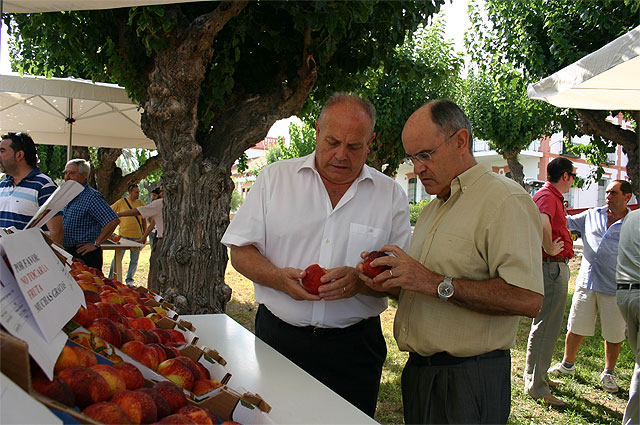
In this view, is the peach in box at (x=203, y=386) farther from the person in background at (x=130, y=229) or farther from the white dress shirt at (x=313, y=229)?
the person in background at (x=130, y=229)

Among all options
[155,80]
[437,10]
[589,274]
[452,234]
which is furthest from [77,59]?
[589,274]

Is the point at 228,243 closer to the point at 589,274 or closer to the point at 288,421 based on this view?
A: the point at 288,421

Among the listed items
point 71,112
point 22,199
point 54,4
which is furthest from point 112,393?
point 71,112

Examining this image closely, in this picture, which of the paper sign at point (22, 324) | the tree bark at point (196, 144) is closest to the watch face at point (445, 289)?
the paper sign at point (22, 324)

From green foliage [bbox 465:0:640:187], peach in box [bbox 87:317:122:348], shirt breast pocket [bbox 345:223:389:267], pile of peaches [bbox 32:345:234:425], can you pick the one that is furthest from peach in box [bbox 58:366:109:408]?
green foliage [bbox 465:0:640:187]

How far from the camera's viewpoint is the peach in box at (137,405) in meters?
0.95

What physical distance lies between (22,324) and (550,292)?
14.0 feet

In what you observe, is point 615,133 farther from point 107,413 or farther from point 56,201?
point 107,413

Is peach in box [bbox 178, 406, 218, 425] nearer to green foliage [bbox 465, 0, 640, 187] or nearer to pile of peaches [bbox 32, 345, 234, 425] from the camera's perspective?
pile of peaches [bbox 32, 345, 234, 425]

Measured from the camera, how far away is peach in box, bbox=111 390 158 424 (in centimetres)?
95

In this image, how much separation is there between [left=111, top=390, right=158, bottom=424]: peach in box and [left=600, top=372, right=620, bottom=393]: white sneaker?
190 inches

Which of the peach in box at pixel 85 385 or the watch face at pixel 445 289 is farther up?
the watch face at pixel 445 289

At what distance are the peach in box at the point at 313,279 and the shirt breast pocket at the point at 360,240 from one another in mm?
285

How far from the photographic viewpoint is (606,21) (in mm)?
7066
